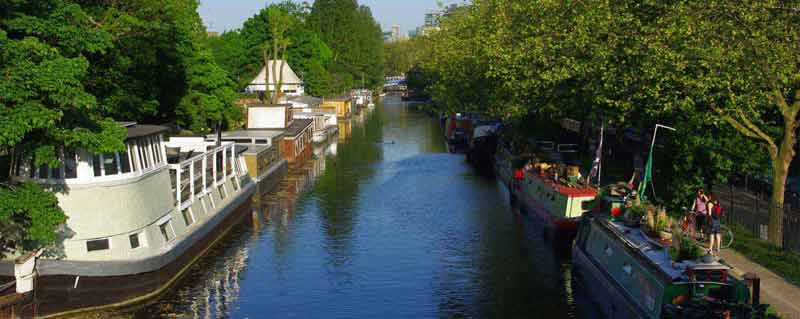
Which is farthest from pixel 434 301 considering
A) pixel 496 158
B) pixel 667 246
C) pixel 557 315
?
pixel 496 158

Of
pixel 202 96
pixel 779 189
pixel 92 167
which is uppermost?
pixel 202 96

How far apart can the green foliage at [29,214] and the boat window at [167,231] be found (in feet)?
23.2

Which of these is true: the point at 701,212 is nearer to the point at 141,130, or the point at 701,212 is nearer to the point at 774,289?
the point at 774,289

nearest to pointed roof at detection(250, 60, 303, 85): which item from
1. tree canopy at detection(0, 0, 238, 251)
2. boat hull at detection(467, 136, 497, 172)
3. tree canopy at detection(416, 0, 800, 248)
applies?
boat hull at detection(467, 136, 497, 172)

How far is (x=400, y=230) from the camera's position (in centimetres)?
4988

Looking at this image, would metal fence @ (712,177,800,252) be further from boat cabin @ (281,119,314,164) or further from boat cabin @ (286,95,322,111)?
boat cabin @ (286,95,322,111)

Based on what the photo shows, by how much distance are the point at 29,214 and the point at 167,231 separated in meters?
9.66

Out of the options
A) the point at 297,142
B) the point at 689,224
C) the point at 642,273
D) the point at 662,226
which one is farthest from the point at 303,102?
the point at 642,273

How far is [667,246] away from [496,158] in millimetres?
52468

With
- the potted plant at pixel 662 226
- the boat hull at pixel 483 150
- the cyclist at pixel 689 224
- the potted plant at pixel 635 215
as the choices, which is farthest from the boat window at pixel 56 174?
the boat hull at pixel 483 150

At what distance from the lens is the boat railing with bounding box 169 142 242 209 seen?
41.2 meters

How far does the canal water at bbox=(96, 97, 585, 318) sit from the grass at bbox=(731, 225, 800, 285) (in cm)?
647

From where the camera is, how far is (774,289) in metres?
29.2

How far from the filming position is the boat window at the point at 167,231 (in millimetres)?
37031
